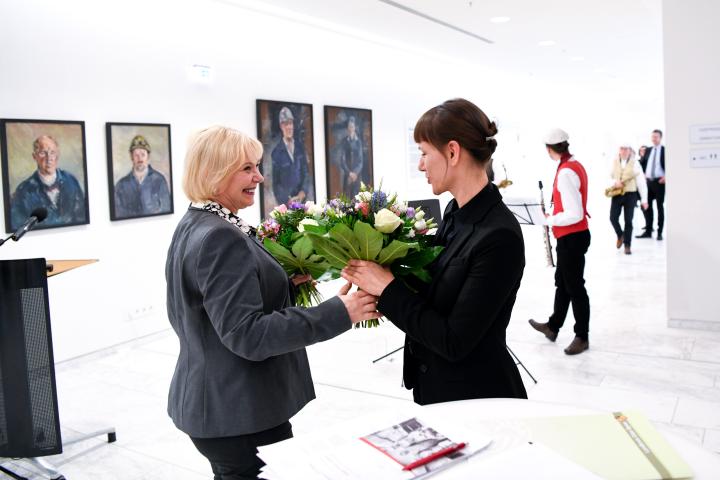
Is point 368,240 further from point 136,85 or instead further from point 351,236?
point 136,85

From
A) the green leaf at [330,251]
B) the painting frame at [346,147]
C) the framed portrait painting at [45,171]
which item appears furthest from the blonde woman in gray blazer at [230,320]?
the painting frame at [346,147]

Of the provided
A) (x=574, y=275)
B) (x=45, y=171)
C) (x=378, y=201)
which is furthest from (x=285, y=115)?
(x=378, y=201)

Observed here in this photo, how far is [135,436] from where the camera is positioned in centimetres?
432

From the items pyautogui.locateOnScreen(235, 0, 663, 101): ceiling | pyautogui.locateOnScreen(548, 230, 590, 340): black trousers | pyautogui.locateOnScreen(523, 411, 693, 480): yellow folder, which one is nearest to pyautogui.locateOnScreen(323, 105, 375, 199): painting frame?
pyautogui.locateOnScreen(235, 0, 663, 101): ceiling

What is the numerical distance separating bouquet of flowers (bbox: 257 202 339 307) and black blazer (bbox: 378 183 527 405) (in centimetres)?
36

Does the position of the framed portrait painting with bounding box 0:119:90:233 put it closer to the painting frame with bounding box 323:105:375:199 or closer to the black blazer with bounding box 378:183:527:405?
the painting frame with bounding box 323:105:375:199

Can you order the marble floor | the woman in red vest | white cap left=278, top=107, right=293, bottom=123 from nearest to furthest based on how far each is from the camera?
the marble floor → the woman in red vest → white cap left=278, top=107, right=293, bottom=123

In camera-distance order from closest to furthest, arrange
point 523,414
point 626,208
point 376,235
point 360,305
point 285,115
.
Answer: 1. point 523,414
2. point 376,235
3. point 360,305
4. point 285,115
5. point 626,208

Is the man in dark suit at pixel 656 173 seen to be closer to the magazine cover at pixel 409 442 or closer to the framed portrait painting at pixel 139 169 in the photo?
the framed portrait painting at pixel 139 169

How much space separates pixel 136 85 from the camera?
6.59 metres

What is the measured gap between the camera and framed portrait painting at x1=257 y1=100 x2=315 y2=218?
8.32 metres

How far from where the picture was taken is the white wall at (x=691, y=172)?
6.25 m

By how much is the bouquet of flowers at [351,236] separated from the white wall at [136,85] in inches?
119

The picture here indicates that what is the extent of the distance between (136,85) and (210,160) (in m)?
5.15
